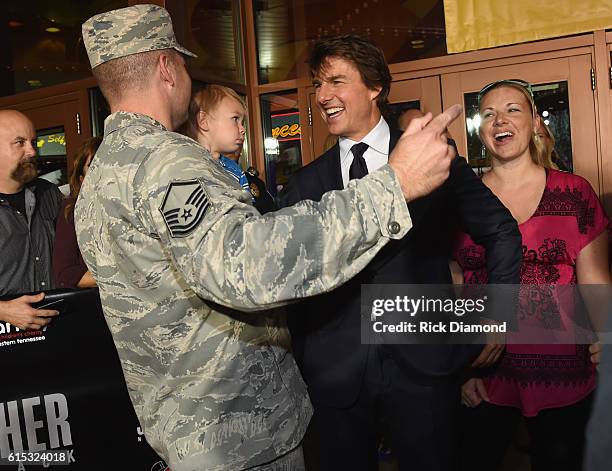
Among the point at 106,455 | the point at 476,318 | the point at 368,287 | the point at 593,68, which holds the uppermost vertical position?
the point at 593,68

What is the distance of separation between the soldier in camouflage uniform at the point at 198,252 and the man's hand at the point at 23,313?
1.14m

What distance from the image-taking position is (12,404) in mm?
2414

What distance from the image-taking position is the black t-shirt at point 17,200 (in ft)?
9.19

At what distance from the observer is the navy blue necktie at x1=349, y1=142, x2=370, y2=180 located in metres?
1.93

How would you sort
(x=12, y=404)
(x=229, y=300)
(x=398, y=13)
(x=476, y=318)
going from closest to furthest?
(x=229, y=300), (x=476, y=318), (x=12, y=404), (x=398, y=13)

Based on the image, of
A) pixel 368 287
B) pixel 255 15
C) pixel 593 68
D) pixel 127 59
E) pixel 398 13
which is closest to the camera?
pixel 127 59

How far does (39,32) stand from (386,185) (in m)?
4.02

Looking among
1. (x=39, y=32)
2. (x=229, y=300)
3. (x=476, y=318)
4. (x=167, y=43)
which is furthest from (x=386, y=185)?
(x=39, y=32)

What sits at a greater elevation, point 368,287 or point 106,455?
point 368,287

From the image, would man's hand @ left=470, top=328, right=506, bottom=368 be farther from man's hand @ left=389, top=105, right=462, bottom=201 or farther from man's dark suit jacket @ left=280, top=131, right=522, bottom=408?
man's hand @ left=389, top=105, right=462, bottom=201

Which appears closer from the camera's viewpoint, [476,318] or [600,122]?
[476,318]

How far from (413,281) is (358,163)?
0.40 m

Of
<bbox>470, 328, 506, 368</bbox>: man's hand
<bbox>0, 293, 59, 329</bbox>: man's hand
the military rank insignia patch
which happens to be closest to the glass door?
<bbox>0, 293, 59, 329</bbox>: man's hand

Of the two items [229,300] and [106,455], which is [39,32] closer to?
[106,455]
